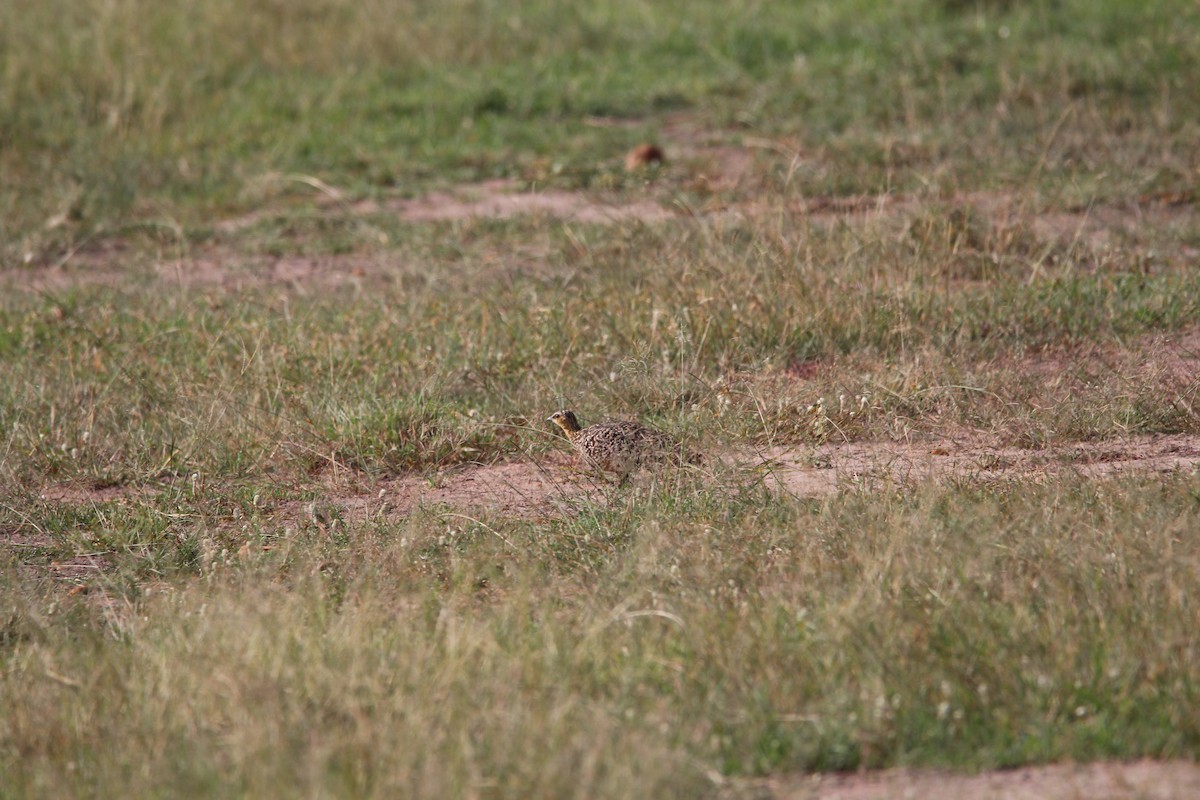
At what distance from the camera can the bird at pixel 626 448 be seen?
14.3 ft

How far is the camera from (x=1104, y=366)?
5125 mm

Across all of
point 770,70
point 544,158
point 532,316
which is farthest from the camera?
point 770,70

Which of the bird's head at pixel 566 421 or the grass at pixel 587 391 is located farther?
the bird's head at pixel 566 421

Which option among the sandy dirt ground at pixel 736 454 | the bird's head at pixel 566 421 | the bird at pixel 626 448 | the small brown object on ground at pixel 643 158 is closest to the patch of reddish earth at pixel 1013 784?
the sandy dirt ground at pixel 736 454

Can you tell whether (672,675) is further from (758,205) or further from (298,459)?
(758,205)

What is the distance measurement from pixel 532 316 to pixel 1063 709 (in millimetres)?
3206

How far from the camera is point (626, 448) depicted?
4.37 m

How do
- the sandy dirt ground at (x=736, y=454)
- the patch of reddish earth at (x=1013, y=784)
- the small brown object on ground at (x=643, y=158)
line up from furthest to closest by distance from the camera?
the small brown object on ground at (x=643, y=158)
the sandy dirt ground at (x=736, y=454)
the patch of reddish earth at (x=1013, y=784)

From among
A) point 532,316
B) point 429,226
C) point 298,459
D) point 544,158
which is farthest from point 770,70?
point 298,459

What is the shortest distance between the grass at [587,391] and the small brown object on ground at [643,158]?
0.17 m

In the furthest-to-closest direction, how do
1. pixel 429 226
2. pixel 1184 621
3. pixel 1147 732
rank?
pixel 429 226 < pixel 1184 621 < pixel 1147 732

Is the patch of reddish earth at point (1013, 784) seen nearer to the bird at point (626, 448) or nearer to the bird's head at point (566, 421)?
the bird at point (626, 448)

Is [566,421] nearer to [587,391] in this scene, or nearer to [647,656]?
[587,391]

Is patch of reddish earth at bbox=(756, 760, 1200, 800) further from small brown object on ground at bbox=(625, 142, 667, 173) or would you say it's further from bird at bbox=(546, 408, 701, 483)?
small brown object on ground at bbox=(625, 142, 667, 173)
